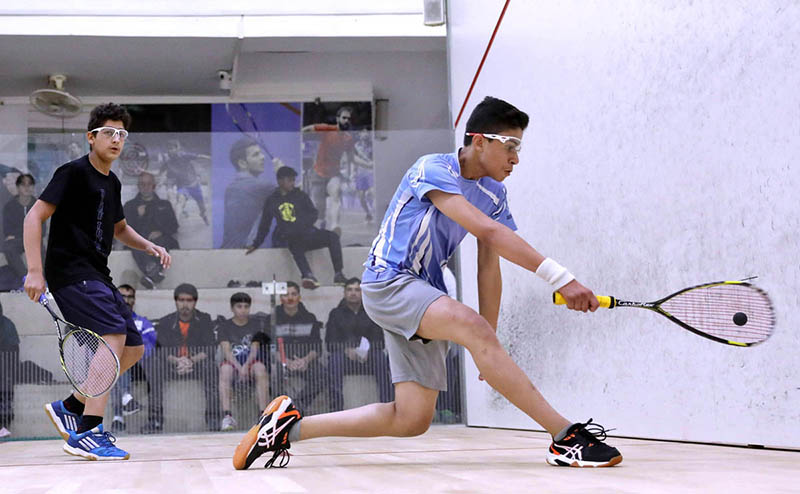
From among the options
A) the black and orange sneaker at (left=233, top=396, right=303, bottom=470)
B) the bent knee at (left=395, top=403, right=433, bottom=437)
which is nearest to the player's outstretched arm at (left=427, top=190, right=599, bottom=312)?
the bent knee at (left=395, top=403, right=433, bottom=437)

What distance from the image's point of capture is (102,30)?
19.2ft

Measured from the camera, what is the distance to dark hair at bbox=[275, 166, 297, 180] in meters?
4.61

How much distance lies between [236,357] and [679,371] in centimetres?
248

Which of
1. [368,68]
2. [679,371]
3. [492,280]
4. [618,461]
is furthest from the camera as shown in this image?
[368,68]

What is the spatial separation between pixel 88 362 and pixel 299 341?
1.90 metres

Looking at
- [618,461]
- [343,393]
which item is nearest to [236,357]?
[343,393]

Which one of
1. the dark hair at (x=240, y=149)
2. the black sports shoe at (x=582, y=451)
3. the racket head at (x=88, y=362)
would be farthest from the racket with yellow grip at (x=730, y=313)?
the dark hair at (x=240, y=149)

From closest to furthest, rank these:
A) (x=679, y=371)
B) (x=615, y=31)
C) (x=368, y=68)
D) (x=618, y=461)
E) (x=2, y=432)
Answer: (x=618, y=461) → (x=679, y=371) → (x=615, y=31) → (x=2, y=432) → (x=368, y=68)

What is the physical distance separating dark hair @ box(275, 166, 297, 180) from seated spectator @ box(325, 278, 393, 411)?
586 millimetres

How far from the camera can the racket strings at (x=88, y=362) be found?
2.49 metres

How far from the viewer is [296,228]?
4547 millimetres

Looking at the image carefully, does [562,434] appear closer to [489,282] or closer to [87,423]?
[489,282]

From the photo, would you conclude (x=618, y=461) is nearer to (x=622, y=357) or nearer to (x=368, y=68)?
(x=622, y=357)

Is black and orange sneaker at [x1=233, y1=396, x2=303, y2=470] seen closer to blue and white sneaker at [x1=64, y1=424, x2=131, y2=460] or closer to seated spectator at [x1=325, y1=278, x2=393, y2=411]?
blue and white sneaker at [x1=64, y1=424, x2=131, y2=460]
